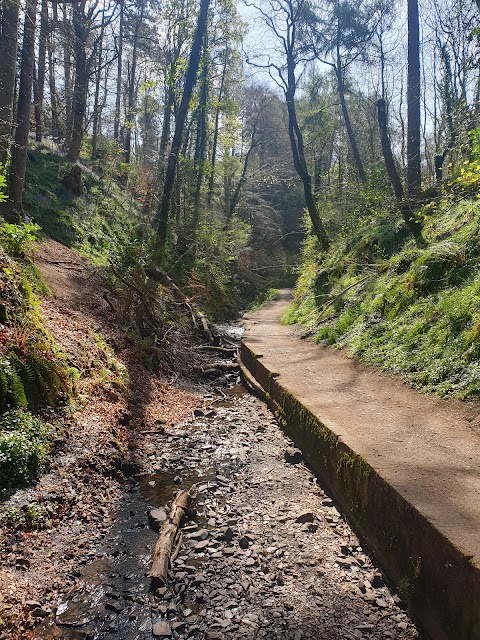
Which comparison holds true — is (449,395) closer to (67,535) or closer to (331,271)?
(67,535)

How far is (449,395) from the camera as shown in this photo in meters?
6.22

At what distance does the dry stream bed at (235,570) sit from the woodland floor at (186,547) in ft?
0.04

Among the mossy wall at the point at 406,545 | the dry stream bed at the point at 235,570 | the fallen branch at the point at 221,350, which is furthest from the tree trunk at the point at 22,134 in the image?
the mossy wall at the point at 406,545

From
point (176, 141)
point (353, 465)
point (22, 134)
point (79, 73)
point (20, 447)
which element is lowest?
point (353, 465)

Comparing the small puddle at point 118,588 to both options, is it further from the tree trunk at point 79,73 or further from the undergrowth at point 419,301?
the tree trunk at point 79,73

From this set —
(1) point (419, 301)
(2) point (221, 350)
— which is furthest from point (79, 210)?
(1) point (419, 301)

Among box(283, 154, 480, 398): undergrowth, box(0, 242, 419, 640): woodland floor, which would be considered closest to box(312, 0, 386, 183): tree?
box(283, 154, 480, 398): undergrowth

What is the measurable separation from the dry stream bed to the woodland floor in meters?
0.01

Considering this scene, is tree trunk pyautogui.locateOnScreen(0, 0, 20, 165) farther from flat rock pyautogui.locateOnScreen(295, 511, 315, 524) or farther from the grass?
flat rock pyautogui.locateOnScreen(295, 511, 315, 524)

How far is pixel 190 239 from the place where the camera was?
18984 mm

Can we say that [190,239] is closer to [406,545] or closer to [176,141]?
[176,141]

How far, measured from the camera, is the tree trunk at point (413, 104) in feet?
42.7

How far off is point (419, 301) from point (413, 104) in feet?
23.9

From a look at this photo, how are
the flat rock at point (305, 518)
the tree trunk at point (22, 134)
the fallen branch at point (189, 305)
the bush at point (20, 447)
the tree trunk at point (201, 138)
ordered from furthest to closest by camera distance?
the tree trunk at point (201, 138), the fallen branch at point (189, 305), the tree trunk at point (22, 134), the flat rock at point (305, 518), the bush at point (20, 447)
